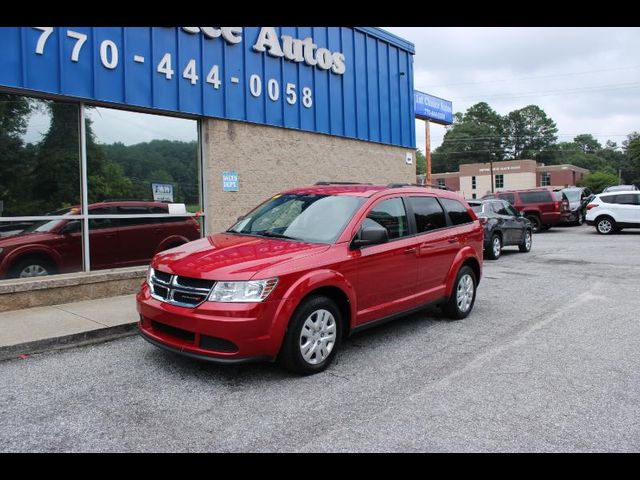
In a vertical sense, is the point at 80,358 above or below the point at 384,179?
below

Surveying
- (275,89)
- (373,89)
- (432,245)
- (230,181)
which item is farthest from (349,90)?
(432,245)

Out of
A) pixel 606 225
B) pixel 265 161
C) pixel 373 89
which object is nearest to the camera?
pixel 265 161

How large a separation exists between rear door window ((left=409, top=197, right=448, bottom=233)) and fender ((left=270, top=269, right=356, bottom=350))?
173 cm

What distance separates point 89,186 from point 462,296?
5770mm

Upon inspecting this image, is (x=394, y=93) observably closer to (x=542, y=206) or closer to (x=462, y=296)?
(x=462, y=296)

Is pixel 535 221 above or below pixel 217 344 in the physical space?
above

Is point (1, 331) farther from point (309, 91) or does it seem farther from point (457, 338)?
point (309, 91)

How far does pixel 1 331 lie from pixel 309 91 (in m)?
7.79

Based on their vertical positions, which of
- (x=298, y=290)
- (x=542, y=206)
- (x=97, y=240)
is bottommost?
(x=298, y=290)

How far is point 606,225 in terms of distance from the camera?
67.7 feet

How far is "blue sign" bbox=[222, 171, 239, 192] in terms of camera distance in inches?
387

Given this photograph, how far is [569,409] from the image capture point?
12.9 feet

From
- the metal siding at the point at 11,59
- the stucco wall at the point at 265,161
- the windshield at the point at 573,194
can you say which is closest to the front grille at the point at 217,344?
the metal siding at the point at 11,59
